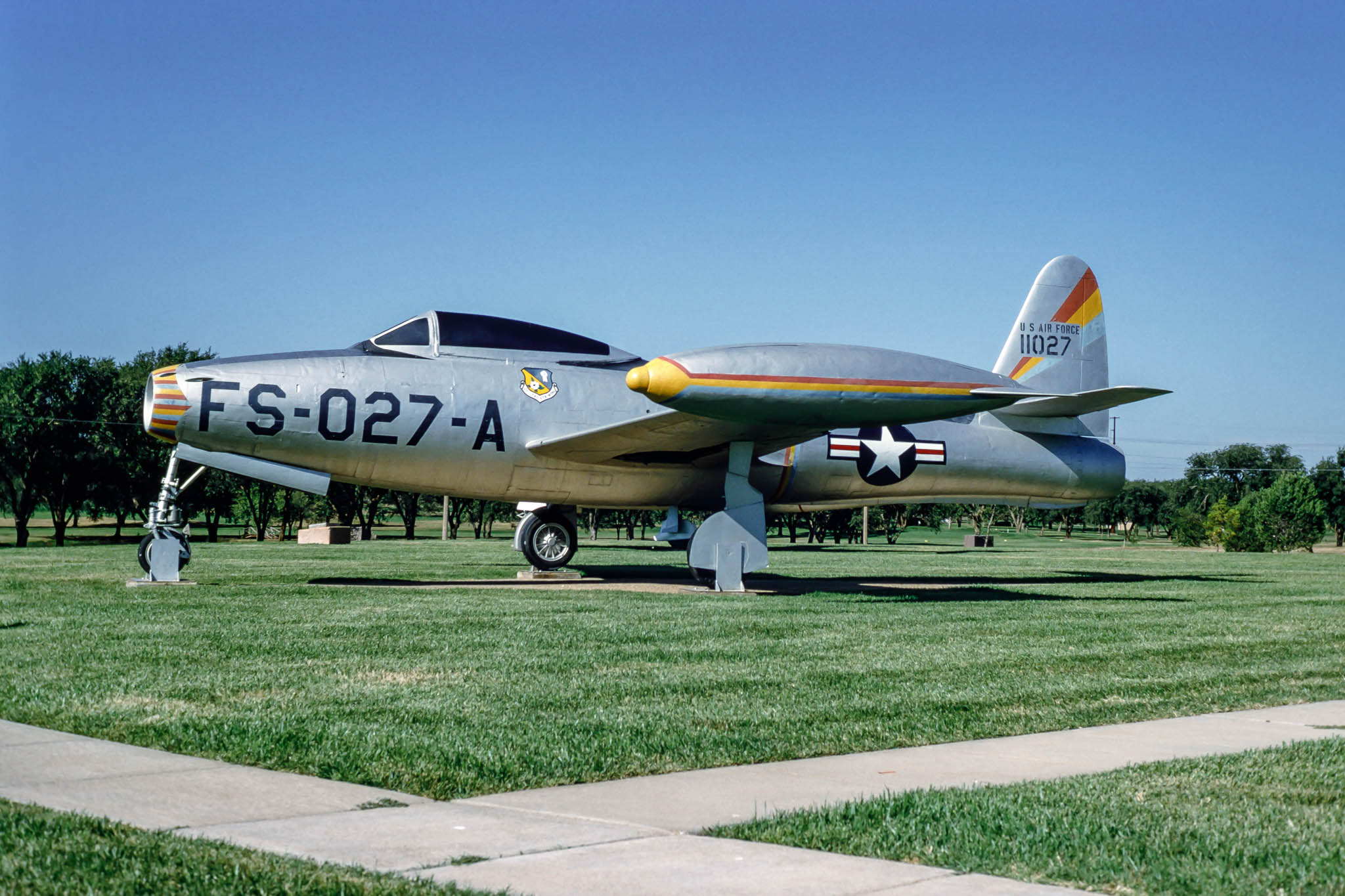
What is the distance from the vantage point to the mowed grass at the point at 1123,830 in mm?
4270

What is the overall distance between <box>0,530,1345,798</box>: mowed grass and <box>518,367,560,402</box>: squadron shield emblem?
10.9ft

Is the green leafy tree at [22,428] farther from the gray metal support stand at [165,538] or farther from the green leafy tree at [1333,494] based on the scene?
the green leafy tree at [1333,494]

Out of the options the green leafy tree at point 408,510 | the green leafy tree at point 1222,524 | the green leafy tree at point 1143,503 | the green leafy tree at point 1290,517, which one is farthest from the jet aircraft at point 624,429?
the green leafy tree at point 1143,503

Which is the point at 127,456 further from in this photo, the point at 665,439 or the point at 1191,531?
the point at 1191,531

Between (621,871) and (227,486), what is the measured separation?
224ft

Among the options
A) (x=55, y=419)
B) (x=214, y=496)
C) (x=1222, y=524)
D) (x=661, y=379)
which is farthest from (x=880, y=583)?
(x=1222, y=524)

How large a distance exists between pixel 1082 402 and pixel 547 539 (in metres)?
10.4

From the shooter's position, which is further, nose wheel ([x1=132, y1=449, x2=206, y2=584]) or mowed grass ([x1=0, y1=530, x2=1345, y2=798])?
nose wheel ([x1=132, y1=449, x2=206, y2=584])

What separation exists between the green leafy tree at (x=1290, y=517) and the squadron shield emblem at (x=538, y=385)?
2330 inches

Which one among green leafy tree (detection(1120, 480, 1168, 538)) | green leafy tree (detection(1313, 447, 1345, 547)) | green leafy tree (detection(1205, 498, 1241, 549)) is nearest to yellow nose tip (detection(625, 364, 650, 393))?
green leafy tree (detection(1205, 498, 1241, 549))

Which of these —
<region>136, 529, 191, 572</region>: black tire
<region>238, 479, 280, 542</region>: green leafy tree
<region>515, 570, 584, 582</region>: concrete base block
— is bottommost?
<region>515, 570, 584, 582</region>: concrete base block

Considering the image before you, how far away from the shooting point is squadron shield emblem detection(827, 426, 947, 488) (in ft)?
71.8

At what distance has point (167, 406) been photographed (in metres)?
17.5

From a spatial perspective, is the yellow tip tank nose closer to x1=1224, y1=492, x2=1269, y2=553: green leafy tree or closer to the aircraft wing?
the aircraft wing
